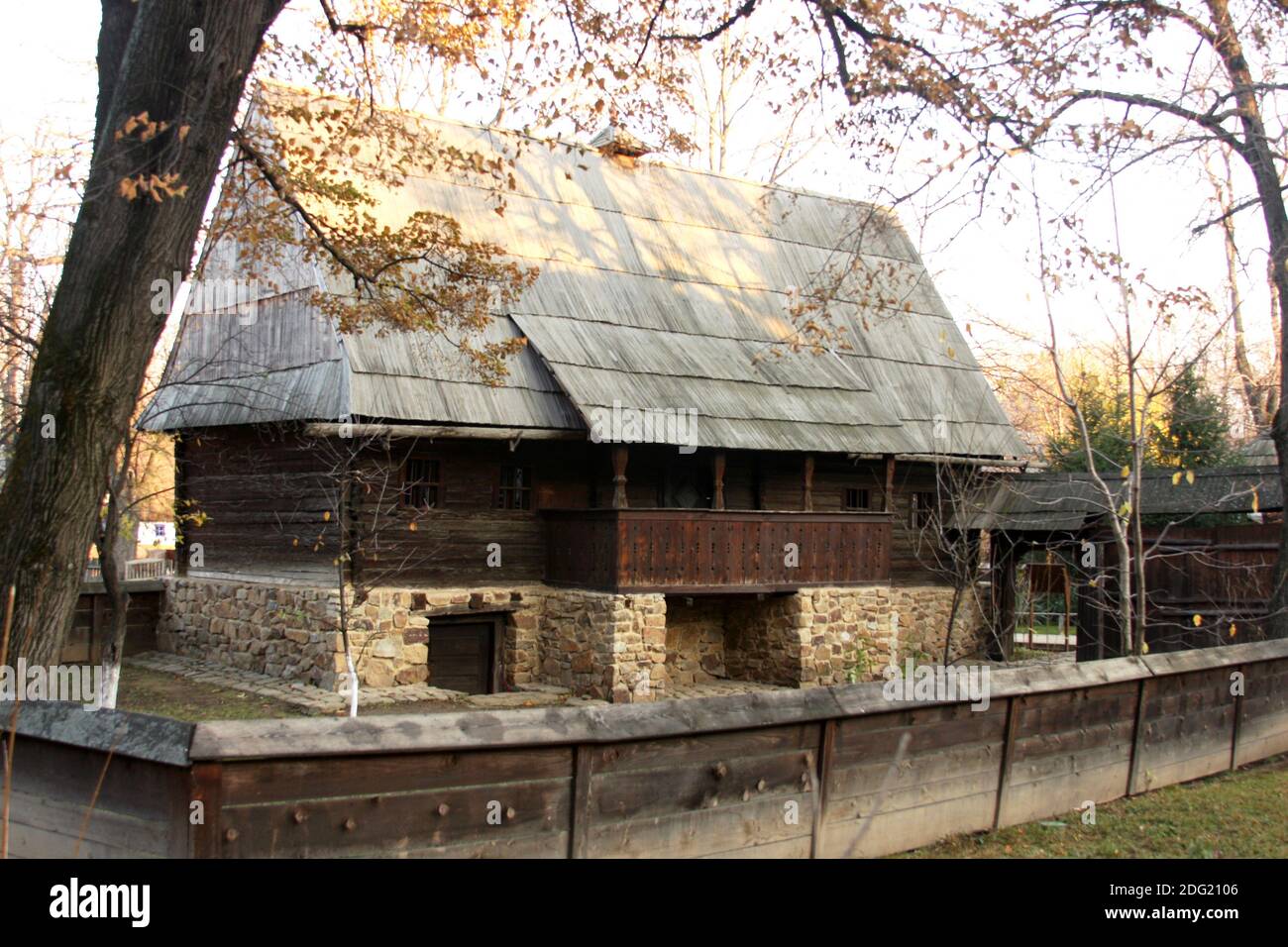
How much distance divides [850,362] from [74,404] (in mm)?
16110

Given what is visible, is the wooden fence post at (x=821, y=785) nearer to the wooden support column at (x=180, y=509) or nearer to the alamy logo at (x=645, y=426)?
the alamy logo at (x=645, y=426)

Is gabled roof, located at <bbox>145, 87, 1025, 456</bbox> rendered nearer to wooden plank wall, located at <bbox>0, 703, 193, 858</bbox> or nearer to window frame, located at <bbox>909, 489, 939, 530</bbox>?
window frame, located at <bbox>909, 489, 939, 530</bbox>

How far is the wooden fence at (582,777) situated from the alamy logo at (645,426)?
28.5ft

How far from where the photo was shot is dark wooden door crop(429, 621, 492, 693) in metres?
16.4

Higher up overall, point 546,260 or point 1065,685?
point 546,260

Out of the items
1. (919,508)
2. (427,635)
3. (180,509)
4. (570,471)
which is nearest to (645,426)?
(570,471)

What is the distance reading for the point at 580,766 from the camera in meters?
5.08

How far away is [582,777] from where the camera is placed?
200 inches

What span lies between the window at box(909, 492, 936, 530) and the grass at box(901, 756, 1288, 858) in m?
12.8

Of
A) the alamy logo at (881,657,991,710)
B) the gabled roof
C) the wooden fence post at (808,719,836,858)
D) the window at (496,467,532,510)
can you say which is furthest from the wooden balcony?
the wooden fence post at (808,719,836,858)

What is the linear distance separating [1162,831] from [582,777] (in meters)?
4.33

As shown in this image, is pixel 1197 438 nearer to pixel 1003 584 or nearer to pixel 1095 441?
pixel 1095 441
